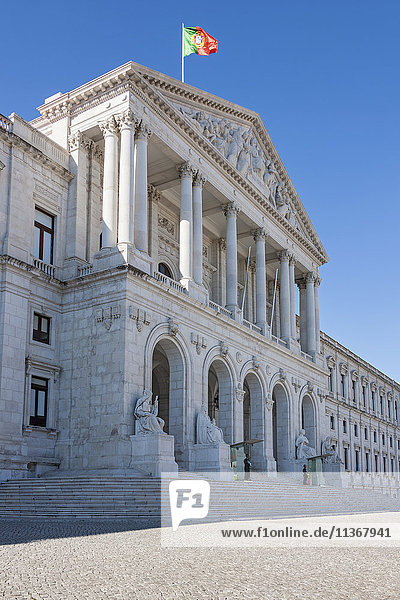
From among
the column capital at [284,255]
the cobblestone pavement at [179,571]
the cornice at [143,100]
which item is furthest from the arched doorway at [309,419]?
the cobblestone pavement at [179,571]

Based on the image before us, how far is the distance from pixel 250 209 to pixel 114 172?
14.1 metres

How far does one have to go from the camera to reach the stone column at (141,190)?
110 feet

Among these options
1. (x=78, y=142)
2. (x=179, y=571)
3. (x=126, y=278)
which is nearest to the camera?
(x=179, y=571)

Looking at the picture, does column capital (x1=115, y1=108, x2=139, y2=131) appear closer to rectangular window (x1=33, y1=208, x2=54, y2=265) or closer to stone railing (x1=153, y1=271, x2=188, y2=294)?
rectangular window (x1=33, y1=208, x2=54, y2=265)

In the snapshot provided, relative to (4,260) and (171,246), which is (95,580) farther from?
(171,246)

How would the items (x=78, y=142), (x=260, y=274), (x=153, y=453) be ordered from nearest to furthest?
1. (x=153, y=453)
2. (x=78, y=142)
3. (x=260, y=274)

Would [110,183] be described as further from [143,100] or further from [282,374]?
[282,374]

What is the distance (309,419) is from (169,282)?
21186 millimetres

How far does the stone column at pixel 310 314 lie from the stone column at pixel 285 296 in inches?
188

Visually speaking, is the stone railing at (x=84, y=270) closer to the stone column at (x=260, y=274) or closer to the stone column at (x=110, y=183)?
the stone column at (x=110, y=183)

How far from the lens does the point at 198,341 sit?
119ft

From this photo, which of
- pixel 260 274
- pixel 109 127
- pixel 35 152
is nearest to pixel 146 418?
pixel 35 152

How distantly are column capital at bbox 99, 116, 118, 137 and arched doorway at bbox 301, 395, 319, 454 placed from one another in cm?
2545

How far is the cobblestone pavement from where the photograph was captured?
944 cm
